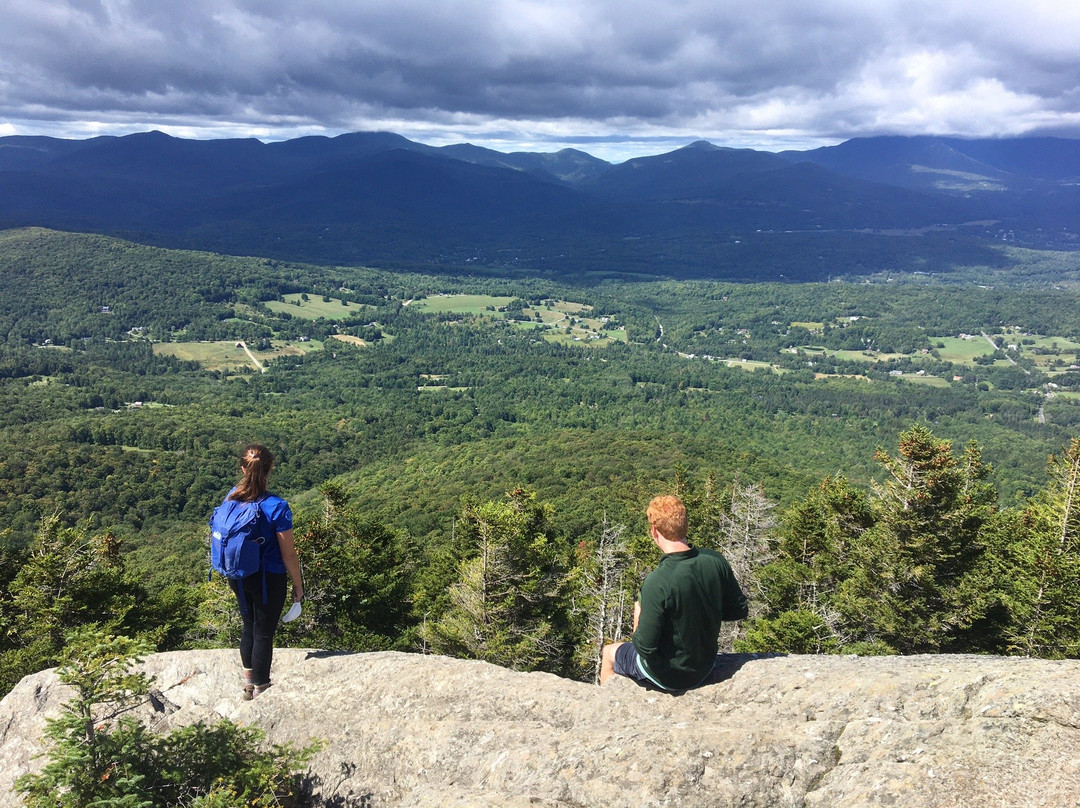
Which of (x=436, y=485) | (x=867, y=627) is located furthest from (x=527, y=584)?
(x=436, y=485)

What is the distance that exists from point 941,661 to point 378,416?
5134 inches

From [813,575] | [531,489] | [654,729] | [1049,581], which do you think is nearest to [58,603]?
[654,729]

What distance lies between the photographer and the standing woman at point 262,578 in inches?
297

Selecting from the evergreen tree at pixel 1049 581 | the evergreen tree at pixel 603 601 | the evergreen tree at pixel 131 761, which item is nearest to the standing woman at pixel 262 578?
the evergreen tree at pixel 131 761

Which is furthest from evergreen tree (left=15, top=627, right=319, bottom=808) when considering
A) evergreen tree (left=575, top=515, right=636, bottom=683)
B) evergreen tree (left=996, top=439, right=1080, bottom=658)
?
evergreen tree (left=996, top=439, right=1080, bottom=658)

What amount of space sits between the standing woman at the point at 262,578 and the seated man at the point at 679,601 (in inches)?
169

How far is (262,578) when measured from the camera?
7.83 meters

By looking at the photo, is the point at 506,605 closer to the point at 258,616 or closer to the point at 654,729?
the point at 258,616

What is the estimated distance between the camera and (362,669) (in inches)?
360

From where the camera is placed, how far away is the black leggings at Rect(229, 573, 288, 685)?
7875 mm

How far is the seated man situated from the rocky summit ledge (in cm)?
72

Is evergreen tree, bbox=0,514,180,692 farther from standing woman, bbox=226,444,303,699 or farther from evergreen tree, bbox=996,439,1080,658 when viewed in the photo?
evergreen tree, bbox=996,439,1080,658

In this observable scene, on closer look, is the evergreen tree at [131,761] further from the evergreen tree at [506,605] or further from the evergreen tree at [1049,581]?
the evergreen tree at [1049,581]

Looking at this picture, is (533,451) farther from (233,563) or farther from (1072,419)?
(1072,419)
